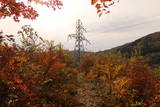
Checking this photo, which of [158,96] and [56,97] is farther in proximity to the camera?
[158,96]

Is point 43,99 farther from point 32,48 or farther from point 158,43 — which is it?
point 158,43

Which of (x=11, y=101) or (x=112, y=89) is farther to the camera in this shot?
(x=112, y=89)

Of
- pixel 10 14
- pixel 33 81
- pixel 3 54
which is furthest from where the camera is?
pixel 33 81

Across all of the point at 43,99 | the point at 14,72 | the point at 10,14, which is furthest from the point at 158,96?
the point at 10,14

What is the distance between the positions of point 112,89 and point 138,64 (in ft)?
11.3

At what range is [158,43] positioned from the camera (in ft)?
272

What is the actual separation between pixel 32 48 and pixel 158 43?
2938 inches

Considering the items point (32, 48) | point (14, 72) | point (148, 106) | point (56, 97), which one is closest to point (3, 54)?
point (14, 72)

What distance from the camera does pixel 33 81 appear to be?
33.3 feet

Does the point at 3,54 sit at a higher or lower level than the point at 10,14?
lower

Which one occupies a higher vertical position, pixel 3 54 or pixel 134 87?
pixel 3 54

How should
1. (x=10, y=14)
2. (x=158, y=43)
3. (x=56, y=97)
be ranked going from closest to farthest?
(x=10, y=14) → (x=56, y=97) → (x=158, y=43)

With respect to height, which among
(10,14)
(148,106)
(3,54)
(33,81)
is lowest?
(148,106)

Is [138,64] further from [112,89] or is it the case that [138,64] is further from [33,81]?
[33,81]
